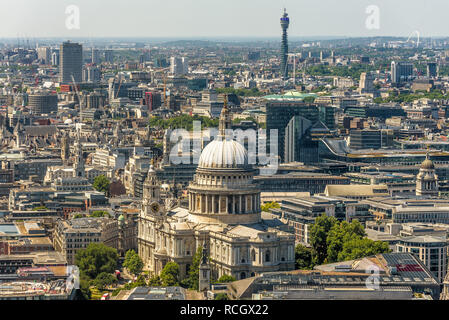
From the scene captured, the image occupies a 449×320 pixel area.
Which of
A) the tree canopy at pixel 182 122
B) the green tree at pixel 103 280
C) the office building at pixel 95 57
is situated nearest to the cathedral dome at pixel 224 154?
the green tree at pixel 103 280

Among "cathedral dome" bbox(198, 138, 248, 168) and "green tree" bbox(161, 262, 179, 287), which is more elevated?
"cathedral dome" bbox(198, 138, 248, 168)

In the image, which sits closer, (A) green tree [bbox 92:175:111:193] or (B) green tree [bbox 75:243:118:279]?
(B) green tree [bbox 75:243:118:279]

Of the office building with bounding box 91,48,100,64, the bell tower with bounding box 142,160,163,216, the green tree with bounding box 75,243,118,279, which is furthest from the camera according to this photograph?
the office building with bounding box 91,48,100,64

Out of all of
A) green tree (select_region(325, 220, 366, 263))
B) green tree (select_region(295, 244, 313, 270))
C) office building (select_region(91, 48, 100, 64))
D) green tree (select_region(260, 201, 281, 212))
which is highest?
office building (select_region(91, 48, 100, 64))

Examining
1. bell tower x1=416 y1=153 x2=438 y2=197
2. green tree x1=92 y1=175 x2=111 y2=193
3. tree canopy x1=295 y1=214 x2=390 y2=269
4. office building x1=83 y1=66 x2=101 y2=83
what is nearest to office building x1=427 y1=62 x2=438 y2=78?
office building x1=83 y1=66 x2=101 y2=83

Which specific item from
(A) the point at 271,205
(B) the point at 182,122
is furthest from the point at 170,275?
(B) the point at 182,122

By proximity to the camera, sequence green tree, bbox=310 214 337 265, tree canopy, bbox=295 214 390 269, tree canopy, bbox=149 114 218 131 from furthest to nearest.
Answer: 1. tree canopy, bbox=149 114 218 131
2. green tree, bbox=310 214 337 265
3. tree canopy, bbox=295 214 390 269

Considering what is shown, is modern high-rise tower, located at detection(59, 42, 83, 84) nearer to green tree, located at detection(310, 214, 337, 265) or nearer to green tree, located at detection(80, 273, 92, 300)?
green tree, located at detection(310, 214, 337, 265)
